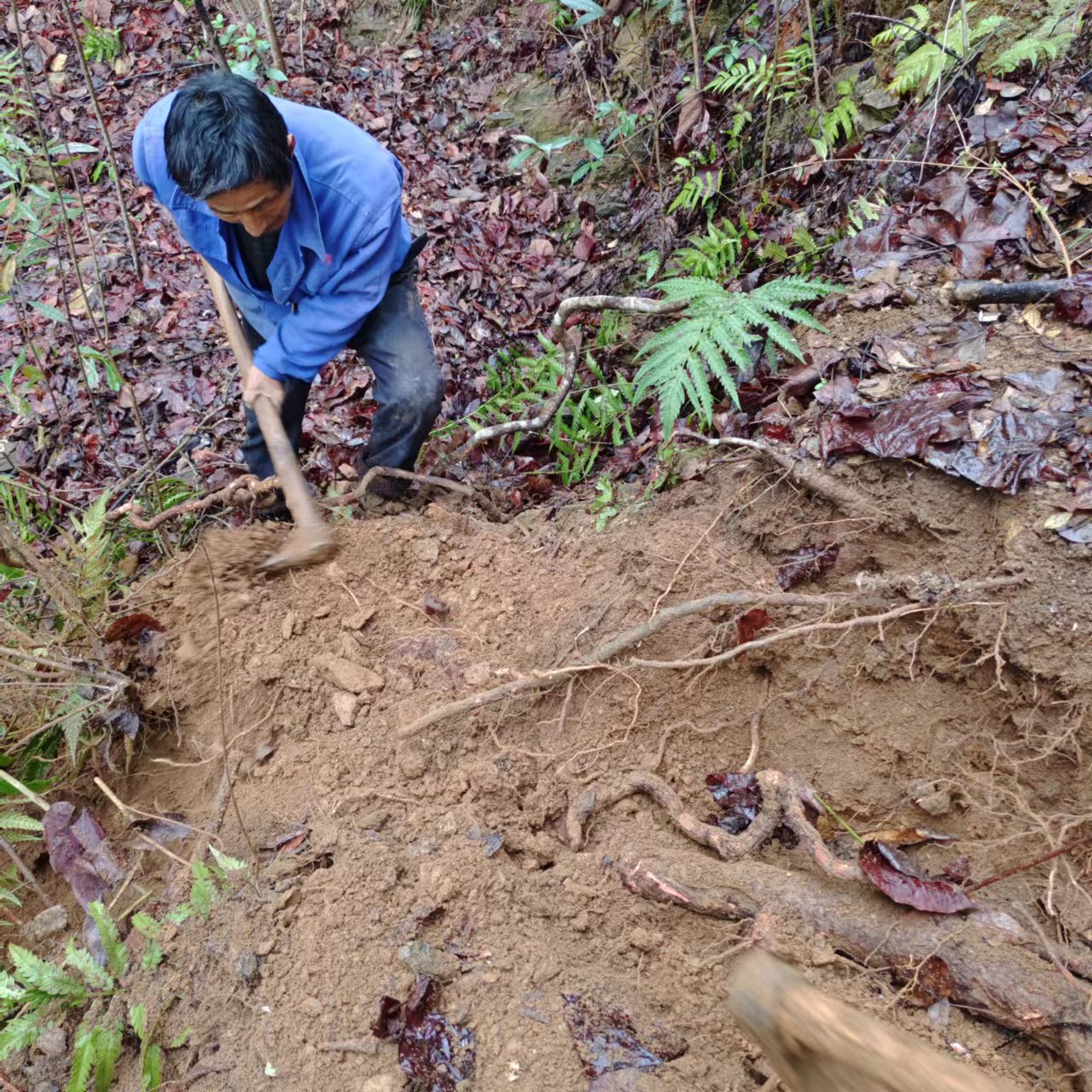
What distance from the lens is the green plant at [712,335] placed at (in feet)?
9.23

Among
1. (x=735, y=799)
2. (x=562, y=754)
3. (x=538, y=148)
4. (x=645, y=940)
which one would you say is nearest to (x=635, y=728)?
(x=562, y=754)

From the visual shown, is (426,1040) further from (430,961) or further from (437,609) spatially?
(437,609)

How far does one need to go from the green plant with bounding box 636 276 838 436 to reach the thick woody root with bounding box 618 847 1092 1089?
1546 mm

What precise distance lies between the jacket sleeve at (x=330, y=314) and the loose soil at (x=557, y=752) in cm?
76

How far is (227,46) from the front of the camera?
22.3ft

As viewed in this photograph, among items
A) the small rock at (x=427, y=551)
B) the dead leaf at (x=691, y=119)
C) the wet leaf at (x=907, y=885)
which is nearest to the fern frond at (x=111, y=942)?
the small rock at (x=427, y=551)

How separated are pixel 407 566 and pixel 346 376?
2589 millimetres

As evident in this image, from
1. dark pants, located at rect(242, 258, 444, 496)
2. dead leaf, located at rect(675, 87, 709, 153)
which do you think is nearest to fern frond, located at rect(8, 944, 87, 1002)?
dark pants, located at rect(242, 258, 444, 496)

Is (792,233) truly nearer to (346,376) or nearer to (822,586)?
(822,586)

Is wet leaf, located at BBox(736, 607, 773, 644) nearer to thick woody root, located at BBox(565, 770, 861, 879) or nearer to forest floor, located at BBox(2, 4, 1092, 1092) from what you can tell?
forest floor, located at BBox(2, 4, 1092, 1092)

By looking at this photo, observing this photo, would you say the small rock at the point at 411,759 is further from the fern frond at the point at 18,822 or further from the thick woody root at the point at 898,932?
the fern frond at the point at 18,822

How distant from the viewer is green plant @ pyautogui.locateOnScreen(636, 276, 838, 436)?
281cm

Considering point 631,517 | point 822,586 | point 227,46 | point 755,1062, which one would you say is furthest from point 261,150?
point 227,46

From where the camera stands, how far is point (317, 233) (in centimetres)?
293
